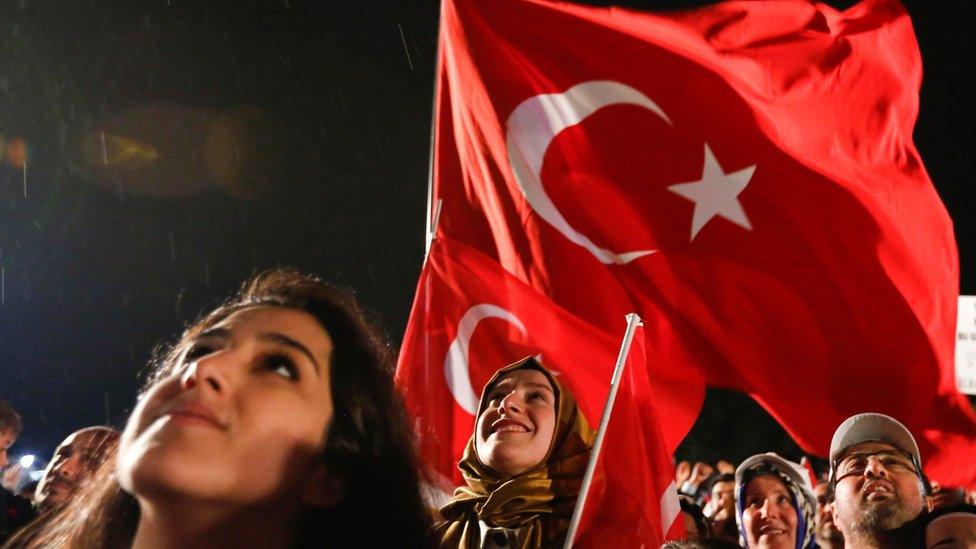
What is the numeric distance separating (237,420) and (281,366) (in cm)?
17

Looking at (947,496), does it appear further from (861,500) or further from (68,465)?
(68,465)

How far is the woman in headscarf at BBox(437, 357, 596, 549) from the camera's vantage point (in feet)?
12.5

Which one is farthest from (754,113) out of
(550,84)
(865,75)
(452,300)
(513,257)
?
(452,300)

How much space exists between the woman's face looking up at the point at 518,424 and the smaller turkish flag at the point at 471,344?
121cm

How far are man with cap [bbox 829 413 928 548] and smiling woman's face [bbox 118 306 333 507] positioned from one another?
283 centimetres

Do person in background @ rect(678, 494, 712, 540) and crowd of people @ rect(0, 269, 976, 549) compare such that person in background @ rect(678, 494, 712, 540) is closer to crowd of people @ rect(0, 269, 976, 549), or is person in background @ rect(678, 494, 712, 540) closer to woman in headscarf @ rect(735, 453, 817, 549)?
woman in headscarf @ rect(735, 453, 817, 549)

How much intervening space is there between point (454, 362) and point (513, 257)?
2.73 ft

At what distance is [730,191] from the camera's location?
612 centimetres

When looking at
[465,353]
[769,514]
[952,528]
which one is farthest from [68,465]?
[952,528]

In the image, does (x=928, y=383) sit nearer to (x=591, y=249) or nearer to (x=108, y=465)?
(x=591, y=249)

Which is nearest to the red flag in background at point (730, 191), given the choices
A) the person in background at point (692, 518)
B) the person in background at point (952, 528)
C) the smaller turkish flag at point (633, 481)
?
the person in background at point (692, 518)

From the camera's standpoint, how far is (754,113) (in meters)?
6.34

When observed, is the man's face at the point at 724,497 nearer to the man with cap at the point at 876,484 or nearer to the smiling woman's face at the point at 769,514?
the smiling woman's face at the point at 769,514

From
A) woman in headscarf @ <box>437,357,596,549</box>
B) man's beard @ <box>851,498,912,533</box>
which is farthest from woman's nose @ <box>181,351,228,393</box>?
man's beard @ <box>851,498,912,533</box>
